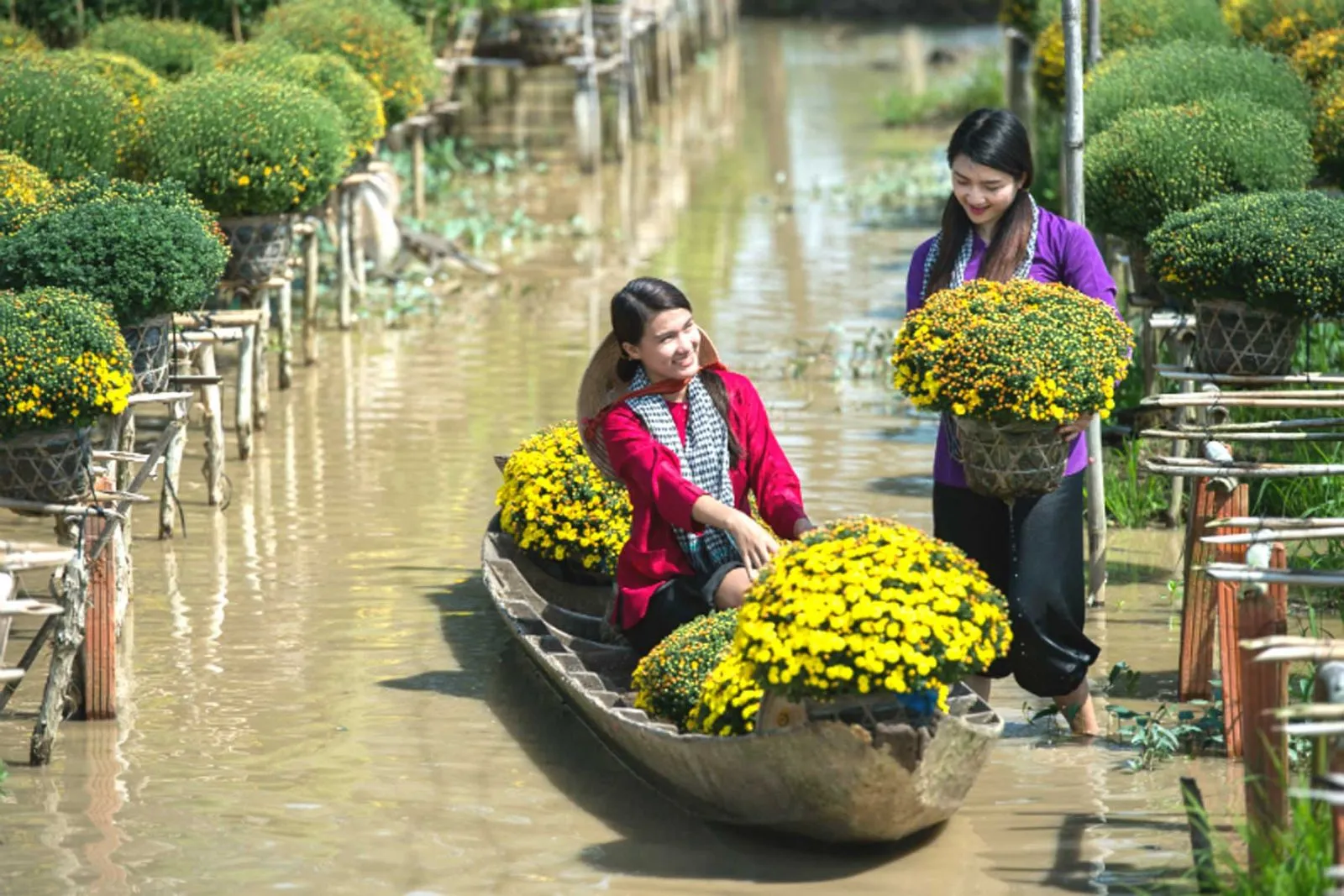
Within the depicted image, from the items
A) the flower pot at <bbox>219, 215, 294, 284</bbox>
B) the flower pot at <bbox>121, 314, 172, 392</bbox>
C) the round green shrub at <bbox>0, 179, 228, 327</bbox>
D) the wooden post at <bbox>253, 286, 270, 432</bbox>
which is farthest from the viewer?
the wooden post at <bbox>253, 286, 270, 432</bbox>

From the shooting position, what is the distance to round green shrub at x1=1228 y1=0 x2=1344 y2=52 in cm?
1145

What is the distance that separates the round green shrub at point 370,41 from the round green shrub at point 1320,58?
573 centimetres

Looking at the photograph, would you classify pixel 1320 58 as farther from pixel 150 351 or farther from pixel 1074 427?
pixel 150 351

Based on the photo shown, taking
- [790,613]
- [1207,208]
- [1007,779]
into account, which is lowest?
[1007,779]

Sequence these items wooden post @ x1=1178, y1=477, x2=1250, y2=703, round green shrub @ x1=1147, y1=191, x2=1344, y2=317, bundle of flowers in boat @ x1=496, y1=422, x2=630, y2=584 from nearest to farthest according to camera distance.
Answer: wooden post @ x1=1178, y1=477, x2=1250, y2=703, round green shrub @ x1=1147, y1=191, x2=1344, y2=317, bundle of flowers in boat @ x1=496, y1=422, x2=630, y2=584

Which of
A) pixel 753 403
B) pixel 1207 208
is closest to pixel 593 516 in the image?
pixel 753 403

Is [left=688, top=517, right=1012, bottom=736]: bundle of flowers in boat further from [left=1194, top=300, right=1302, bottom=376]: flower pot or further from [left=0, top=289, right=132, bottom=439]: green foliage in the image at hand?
[left=1194, top=300, right=1302, bottom=376]: flower pot

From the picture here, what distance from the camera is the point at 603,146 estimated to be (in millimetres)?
22844

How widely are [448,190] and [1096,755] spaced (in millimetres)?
14063

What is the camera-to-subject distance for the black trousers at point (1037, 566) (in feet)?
19.1

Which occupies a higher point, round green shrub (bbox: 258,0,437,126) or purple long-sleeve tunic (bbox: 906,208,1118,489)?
round green shrub (bbox: 258,0,437,126)

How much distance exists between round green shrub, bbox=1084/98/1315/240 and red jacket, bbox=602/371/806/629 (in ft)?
9.05

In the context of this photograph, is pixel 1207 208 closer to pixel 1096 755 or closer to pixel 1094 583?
pixel 1094 583

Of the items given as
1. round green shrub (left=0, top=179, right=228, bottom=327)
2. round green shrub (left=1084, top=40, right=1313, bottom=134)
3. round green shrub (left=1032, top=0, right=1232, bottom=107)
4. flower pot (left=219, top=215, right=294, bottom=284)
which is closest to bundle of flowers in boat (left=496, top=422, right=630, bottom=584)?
round green shrub (left=0, top=179, right=228, bottom=327)
